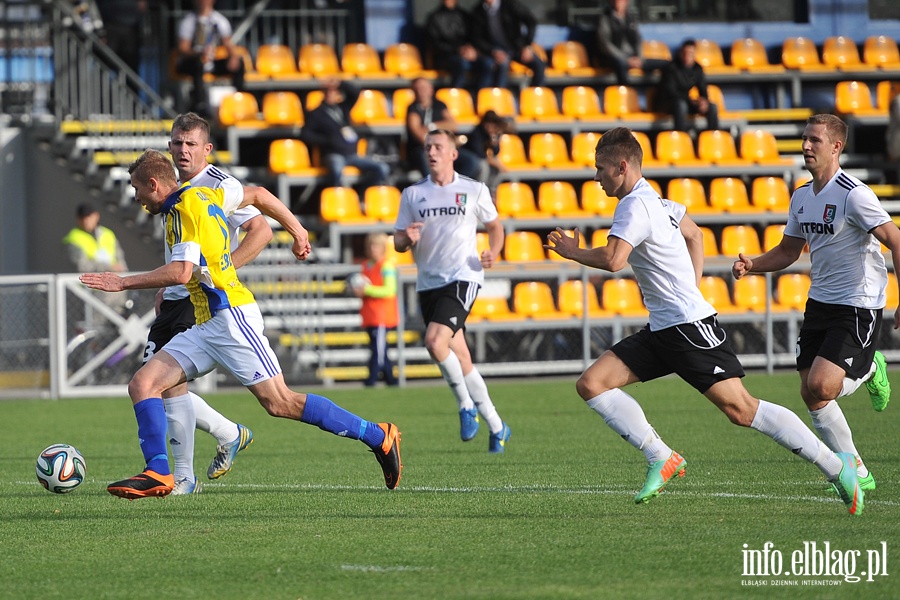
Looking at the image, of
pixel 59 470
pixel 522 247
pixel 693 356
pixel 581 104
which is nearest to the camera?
pixel 693 356

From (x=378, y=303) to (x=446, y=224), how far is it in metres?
5.99

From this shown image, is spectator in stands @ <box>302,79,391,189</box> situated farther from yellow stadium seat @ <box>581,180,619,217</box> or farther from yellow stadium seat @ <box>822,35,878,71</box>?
yellow stadium seat @ <box>822,35,878,71</box>

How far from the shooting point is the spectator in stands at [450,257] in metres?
9.91

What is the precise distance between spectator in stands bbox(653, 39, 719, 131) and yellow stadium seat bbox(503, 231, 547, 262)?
12.0 ft

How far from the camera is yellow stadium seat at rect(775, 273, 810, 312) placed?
57.3ft

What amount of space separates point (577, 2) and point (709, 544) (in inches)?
720

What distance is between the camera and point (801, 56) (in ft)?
73.4

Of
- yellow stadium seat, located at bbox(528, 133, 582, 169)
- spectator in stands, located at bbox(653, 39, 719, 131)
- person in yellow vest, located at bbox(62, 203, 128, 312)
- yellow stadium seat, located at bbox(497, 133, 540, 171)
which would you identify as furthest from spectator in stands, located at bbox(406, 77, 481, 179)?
person in yellow vest, located at bbox(62, 203, 128, 312)

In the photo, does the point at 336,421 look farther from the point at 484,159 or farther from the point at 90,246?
the point at 484,159

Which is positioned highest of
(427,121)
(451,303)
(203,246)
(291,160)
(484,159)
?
(427,121)

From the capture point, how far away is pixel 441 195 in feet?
33.9

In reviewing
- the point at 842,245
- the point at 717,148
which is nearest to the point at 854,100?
the point at 717,148

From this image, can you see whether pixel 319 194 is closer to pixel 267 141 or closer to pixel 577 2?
pixel 267 141

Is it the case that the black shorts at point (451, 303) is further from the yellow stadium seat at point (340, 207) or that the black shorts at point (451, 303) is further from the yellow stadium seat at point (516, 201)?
the yellow stadium seat at point (516, 201)
